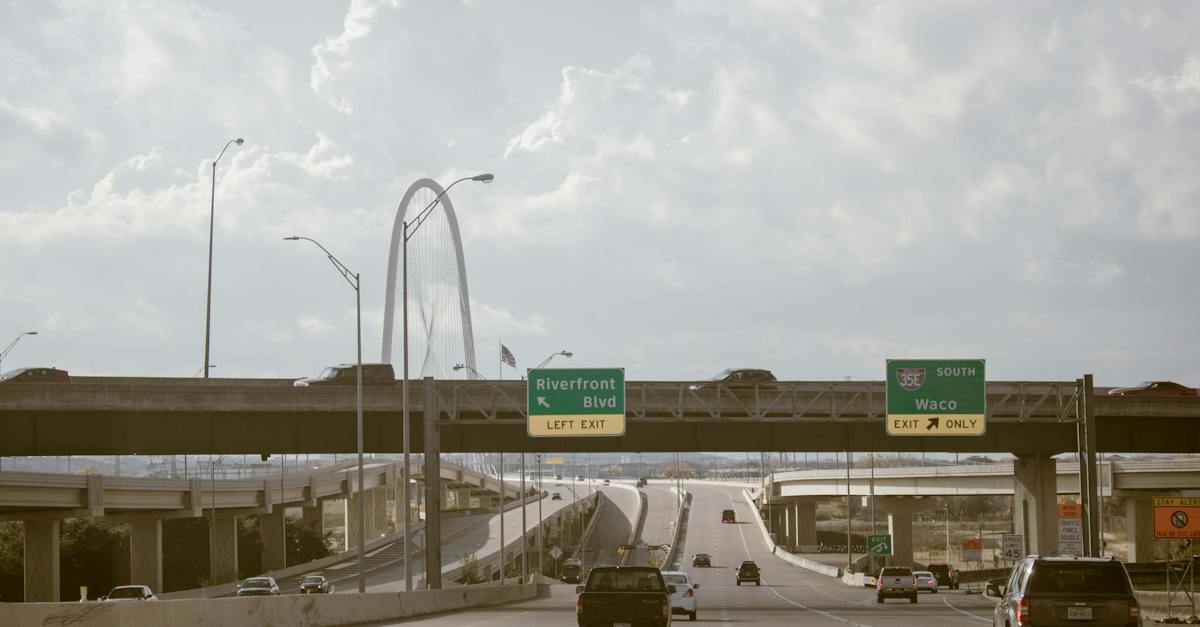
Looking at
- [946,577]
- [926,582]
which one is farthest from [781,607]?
[946,577]

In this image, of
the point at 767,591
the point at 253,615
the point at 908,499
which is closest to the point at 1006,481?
the point at 908,499

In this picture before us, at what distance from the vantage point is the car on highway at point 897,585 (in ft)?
198

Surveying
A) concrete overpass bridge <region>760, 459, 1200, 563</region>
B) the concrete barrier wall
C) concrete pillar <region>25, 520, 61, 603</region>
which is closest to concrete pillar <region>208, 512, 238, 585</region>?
concrete pillar <region>25, 520, 61, 603</region>

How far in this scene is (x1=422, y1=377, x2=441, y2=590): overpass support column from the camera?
47.0 m

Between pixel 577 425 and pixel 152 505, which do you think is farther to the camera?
pixel 152 505

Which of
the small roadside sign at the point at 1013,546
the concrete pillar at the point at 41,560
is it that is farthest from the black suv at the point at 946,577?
the concrete pillar at the point at 41,560

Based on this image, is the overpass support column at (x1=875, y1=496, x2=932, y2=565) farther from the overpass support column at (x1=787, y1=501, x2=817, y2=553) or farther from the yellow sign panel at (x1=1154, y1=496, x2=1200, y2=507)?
the yellow sign panel at (x1=1154, y1=496, x2=1200, y2=507)

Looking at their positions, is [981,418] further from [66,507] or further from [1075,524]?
[66,507]

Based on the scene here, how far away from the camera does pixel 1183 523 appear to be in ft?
120

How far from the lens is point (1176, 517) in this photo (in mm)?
36594

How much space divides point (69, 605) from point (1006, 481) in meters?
99.8

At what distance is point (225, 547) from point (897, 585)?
6179 cm

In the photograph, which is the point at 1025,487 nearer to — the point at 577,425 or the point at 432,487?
the point at 577,425

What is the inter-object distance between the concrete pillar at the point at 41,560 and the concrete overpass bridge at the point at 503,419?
31773 mm
